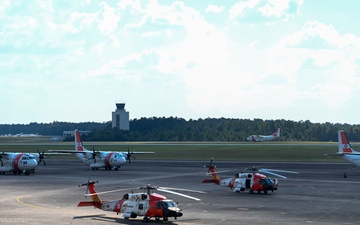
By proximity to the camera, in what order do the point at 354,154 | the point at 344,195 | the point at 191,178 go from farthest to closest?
1. the point at 354,154
2. the point at 191,178
3. the point at 344,195

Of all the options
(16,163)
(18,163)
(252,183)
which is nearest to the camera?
(252,183)

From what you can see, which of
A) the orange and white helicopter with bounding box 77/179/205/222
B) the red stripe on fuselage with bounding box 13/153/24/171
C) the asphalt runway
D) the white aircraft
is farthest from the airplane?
the orange and white helicopter with bounding box 77/179/205/222

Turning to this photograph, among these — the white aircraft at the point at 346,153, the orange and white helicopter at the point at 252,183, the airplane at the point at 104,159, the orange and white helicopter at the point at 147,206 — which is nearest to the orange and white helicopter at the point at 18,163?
the airplane at the point at 104,159

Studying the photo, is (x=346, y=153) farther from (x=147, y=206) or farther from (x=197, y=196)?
(x=147, y=206)

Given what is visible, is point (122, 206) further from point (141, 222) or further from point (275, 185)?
point (275, 185)

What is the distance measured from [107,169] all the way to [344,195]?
48.4 meters

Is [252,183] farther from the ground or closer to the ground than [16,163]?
closer to the ground

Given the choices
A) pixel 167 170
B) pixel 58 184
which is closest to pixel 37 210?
pixel 58 184

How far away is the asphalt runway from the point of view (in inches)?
1912

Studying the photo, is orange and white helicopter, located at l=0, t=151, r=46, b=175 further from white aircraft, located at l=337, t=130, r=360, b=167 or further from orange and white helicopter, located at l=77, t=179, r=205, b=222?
orange and white helicopter, located at l=77, t=179, r=205, b=222

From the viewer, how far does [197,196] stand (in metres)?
64.4

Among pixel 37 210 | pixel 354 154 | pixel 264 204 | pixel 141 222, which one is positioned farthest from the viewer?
pixel 354 154

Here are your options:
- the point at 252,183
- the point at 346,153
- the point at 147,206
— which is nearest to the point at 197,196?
the point at 252,183

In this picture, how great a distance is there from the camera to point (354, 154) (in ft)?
301
